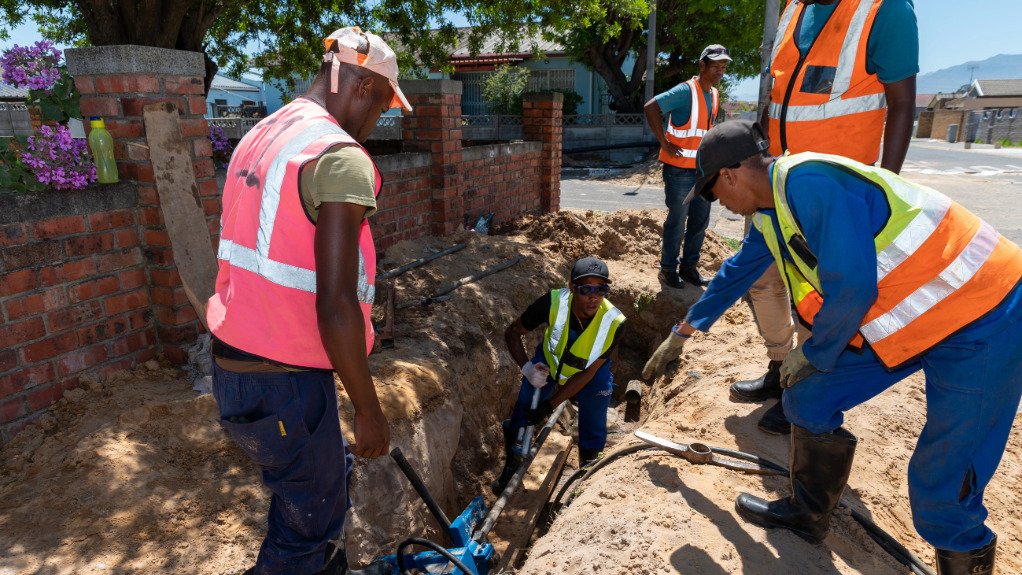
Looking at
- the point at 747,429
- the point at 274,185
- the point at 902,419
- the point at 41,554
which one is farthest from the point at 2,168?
the point at 902,419

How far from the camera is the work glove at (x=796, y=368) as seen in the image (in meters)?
2.27

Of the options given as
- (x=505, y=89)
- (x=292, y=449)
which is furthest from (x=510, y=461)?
(x=505, y=89)

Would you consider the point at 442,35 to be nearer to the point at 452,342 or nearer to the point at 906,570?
the point at 452,342

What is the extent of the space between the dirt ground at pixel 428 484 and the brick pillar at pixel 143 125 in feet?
1.19

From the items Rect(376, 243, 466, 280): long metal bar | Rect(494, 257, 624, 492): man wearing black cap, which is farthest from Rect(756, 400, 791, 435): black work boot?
Rect(376, 243, 466, 280): long metal bar

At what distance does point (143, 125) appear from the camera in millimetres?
3371

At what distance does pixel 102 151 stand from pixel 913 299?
3.79 meters

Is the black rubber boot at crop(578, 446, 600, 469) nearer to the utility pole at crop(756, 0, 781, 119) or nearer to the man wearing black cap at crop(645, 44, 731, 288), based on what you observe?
the man wearing black cap at crop(645, 44, 731, 288)

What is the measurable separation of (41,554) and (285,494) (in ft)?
4.24

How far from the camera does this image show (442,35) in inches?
385

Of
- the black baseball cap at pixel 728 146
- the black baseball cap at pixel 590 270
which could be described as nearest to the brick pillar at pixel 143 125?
the black baseball cap at pixel 590 270

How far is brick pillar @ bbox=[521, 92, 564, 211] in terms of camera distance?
8430 millimetres

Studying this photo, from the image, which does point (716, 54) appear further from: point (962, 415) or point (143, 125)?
point (143, 125)

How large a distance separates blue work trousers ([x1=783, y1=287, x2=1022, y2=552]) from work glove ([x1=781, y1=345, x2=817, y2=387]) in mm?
118
